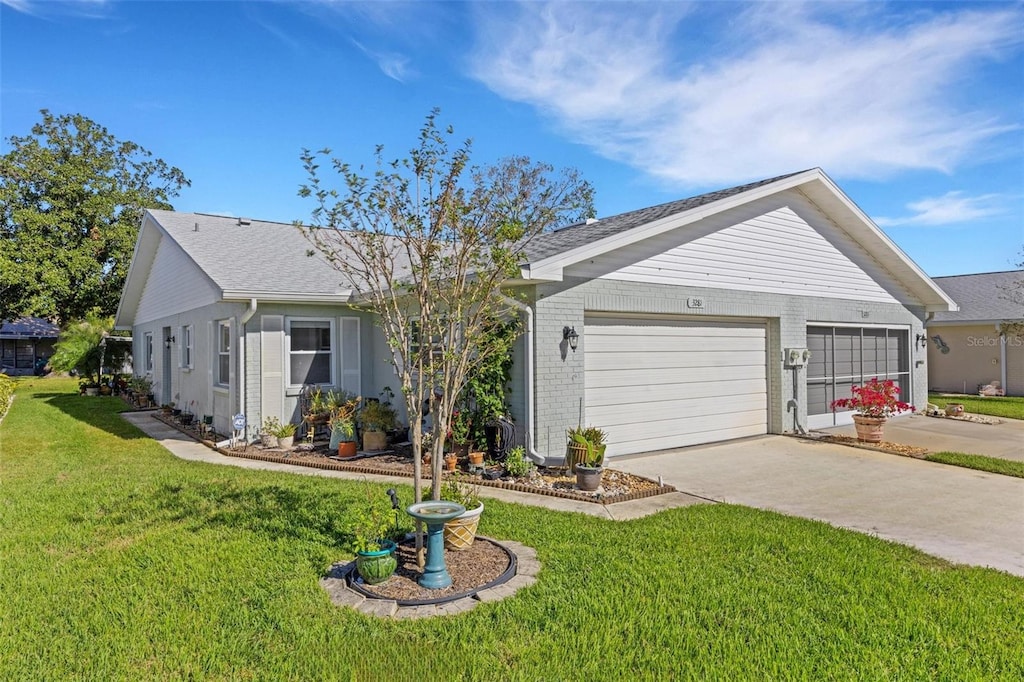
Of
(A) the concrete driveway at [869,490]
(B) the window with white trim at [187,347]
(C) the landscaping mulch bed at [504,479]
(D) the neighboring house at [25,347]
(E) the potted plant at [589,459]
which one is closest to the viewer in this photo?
(A) the concrete driveway at [869,490]

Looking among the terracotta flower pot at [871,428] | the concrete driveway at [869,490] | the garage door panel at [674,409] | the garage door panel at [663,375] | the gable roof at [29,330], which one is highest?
the gable roof at [29,330]

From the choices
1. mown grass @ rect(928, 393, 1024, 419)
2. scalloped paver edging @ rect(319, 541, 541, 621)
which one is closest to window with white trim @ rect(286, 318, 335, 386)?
scalloped paver edging @ rect(319, 541, 541, 621)

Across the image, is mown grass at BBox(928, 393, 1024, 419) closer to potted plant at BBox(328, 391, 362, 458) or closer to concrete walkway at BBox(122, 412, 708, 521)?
concrete walkway at BBox(122, 412, 708, 521)

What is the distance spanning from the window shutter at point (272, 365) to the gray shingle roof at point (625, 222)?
15.7 feet

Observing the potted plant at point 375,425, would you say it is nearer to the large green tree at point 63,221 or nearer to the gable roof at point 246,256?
the gable roof at point 246,256

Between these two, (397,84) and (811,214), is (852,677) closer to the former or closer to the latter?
(397,84)

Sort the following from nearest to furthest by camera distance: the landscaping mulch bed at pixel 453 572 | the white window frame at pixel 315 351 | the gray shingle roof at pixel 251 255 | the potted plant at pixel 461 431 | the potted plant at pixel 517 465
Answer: the landscaping mulch bed at pixel 453 572 → the potted plant at pixel 517 465 → the potted plant at pixel 461 431 → the gray shingle roof at pixel 251 255 → the white window frame at pixel 315 351

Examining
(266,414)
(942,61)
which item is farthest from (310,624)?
(942,61)

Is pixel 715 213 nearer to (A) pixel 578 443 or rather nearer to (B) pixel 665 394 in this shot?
(B) pixel 665 394

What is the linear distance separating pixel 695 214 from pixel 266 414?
26.7ft

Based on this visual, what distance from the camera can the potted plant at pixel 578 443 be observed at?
311 inches

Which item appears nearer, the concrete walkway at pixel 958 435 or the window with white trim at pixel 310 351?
the concrete walkway at pixel 958 435

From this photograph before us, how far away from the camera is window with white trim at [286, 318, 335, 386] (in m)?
11.1

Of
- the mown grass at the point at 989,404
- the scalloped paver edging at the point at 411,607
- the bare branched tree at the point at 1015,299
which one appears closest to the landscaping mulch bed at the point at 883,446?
the mown grass at the point at 989,404
